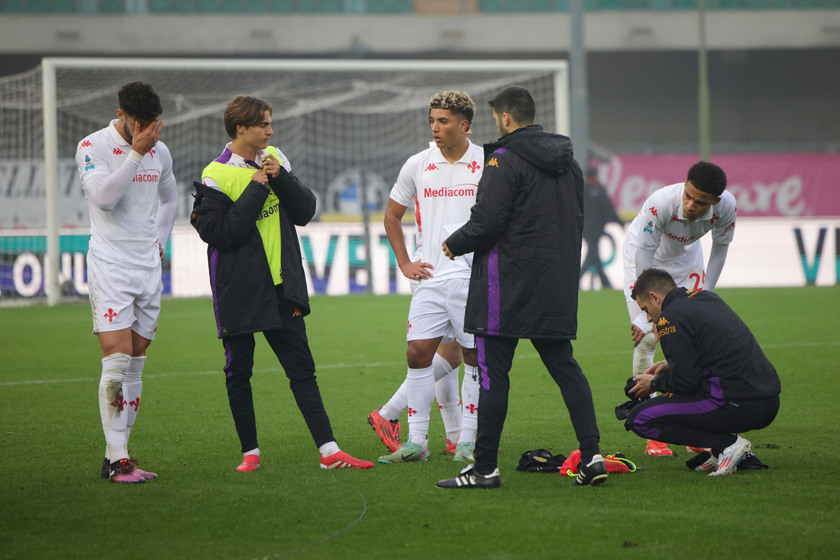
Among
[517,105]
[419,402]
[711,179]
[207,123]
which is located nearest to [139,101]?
[517,105]

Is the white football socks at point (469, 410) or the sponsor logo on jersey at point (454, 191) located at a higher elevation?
the sponsor logo on jersey at point (454, 191)

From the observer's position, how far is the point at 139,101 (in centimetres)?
481

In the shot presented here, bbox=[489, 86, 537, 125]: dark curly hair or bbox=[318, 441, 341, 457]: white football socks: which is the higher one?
bbox=[489, 86, 537, 125]: dark curly hair

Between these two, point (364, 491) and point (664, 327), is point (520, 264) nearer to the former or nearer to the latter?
point (664, 327)

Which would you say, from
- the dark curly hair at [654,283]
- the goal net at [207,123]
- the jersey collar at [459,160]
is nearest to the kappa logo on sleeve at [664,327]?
the dark curly hair at [654,283]

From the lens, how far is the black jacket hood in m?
4.41

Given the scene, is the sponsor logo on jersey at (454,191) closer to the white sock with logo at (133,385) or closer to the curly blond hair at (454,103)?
the curly blond hair at (454,103)

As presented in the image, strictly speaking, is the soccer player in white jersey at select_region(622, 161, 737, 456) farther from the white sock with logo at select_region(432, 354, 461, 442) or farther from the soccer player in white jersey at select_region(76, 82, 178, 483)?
the soccer player in white jersey at select_region(76, 82, 178, 483)

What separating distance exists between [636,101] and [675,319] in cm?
4031

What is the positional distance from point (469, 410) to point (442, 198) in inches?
46.1

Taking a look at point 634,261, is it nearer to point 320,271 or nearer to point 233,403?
point 233,403

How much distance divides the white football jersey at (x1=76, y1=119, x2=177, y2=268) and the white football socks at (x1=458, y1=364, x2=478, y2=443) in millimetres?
1801

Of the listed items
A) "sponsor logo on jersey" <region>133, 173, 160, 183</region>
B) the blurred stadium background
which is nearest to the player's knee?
"sponsor logo on jersey" <region>133, 173, 160, 183</region>

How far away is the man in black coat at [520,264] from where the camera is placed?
14.5ft
